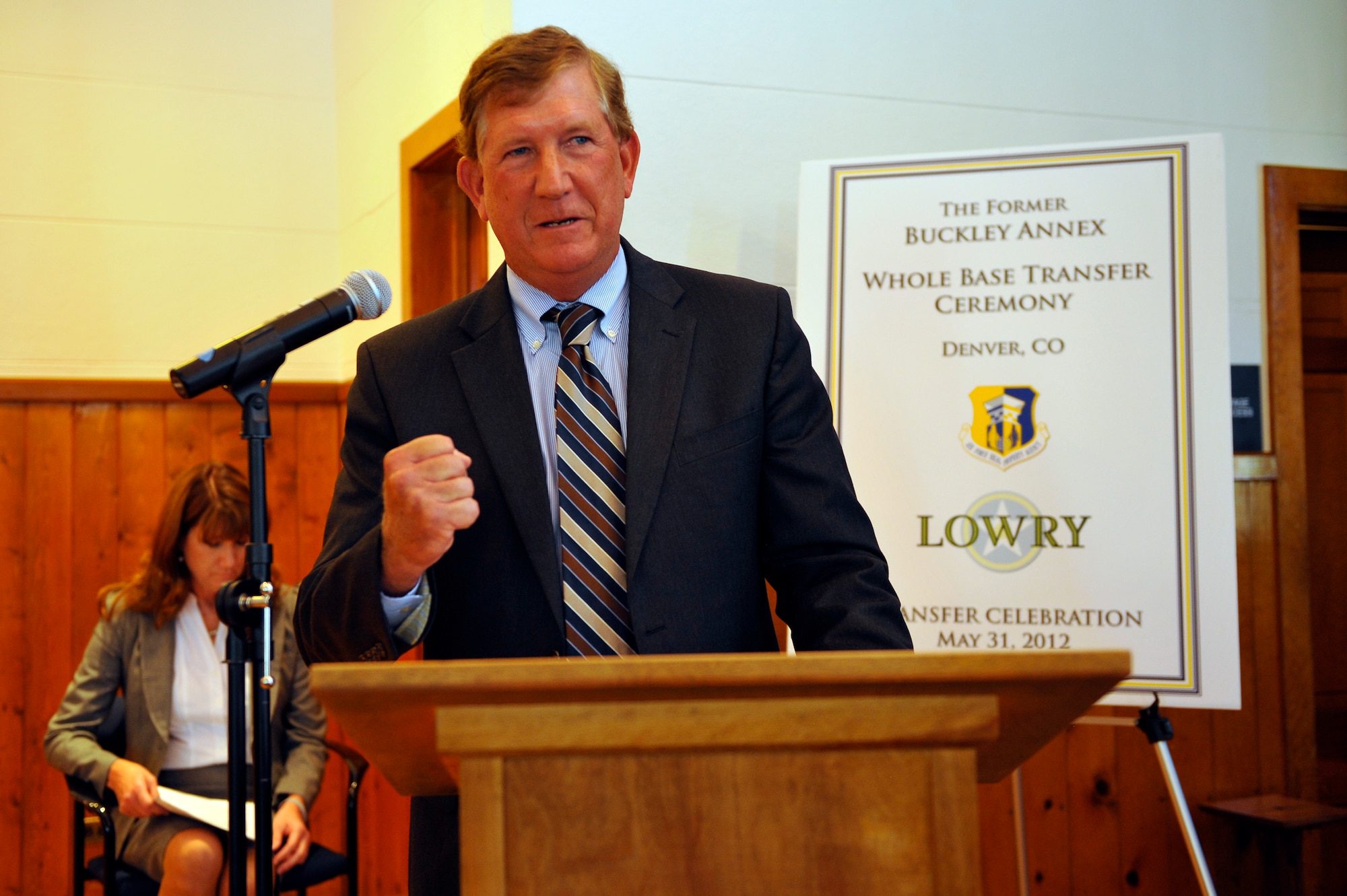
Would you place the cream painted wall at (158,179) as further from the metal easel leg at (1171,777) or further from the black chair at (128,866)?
the metal easel leg at (1171,777)

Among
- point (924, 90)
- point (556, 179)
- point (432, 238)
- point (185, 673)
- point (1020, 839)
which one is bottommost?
point (1020, 839)

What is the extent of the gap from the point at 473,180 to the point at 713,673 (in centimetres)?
102

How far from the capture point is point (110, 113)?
3.56m

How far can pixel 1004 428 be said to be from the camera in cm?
236

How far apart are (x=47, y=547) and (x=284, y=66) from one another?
5.56ft

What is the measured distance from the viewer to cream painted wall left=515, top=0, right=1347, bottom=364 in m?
2.60

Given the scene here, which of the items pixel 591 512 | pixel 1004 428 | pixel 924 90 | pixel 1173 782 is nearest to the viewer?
pixel 591 512

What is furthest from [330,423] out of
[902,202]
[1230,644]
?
[1230,644]

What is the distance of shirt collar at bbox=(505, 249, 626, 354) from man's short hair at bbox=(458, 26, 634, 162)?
0.18m

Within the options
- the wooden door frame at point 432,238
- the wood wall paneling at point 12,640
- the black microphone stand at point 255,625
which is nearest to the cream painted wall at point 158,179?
the wood wall paneling at point 12,640

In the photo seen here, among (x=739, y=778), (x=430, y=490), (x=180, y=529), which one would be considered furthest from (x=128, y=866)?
(x=739, y=778)

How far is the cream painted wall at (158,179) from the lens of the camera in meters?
3.49

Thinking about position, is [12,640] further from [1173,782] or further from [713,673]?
[713,673]

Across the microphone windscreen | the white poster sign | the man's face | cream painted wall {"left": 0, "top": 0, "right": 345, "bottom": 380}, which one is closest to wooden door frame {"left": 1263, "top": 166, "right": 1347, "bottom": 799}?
the white poster sign
